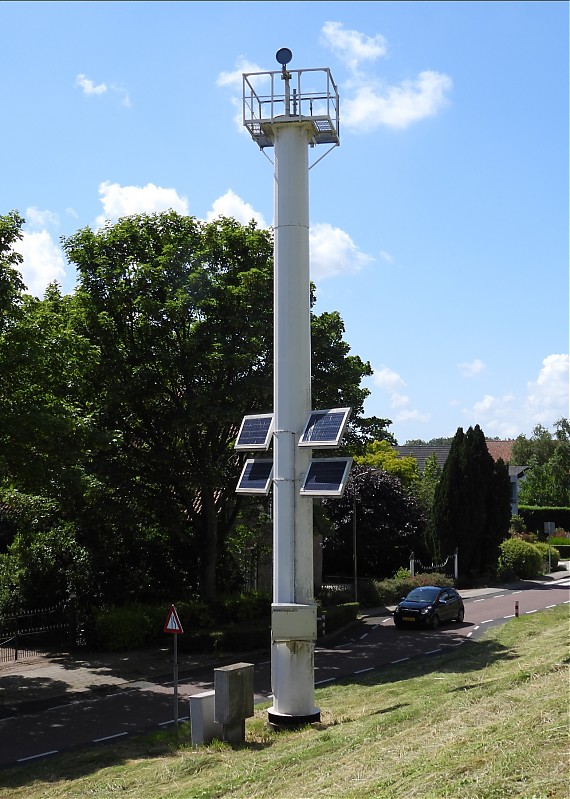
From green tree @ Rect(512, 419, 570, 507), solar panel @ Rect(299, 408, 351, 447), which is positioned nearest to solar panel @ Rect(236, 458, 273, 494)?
solar panel @ Rect(299, 408, 351, 447)

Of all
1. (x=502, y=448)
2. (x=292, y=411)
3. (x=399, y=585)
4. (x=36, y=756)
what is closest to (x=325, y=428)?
(x=292, y=411)

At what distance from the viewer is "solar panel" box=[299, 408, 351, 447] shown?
1283cm

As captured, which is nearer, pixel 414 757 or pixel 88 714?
pixel 414 757

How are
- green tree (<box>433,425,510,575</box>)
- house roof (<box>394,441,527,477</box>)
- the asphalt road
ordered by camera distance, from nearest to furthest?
the asphalt road
green tree (<box>433,425,510,575</box>)
house roof (<box>394,441,527,477</box>)

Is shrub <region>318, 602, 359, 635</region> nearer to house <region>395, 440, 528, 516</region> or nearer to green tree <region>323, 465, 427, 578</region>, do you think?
green tree <region>323, 465, 427, 578</region>

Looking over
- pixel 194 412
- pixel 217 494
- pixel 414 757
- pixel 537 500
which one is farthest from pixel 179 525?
pixel 537 500

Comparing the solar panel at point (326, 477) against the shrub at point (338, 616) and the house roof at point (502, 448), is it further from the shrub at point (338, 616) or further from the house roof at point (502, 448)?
the house roof at point (502, 448)

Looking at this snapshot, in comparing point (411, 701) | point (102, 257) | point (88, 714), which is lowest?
point (88, 714)

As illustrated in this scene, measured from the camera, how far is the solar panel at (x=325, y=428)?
12.8 meters

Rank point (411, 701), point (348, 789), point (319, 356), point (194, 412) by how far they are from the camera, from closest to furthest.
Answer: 1. point (348, 789)
2. point (411, 701)
3. point (194, 412)
4. point (319, 356)

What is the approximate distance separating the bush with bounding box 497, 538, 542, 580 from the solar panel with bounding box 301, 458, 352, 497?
114ft

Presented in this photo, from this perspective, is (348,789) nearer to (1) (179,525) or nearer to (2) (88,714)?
(2) (88,714)

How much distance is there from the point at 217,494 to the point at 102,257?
26.7 ft

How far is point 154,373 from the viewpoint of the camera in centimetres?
2352
